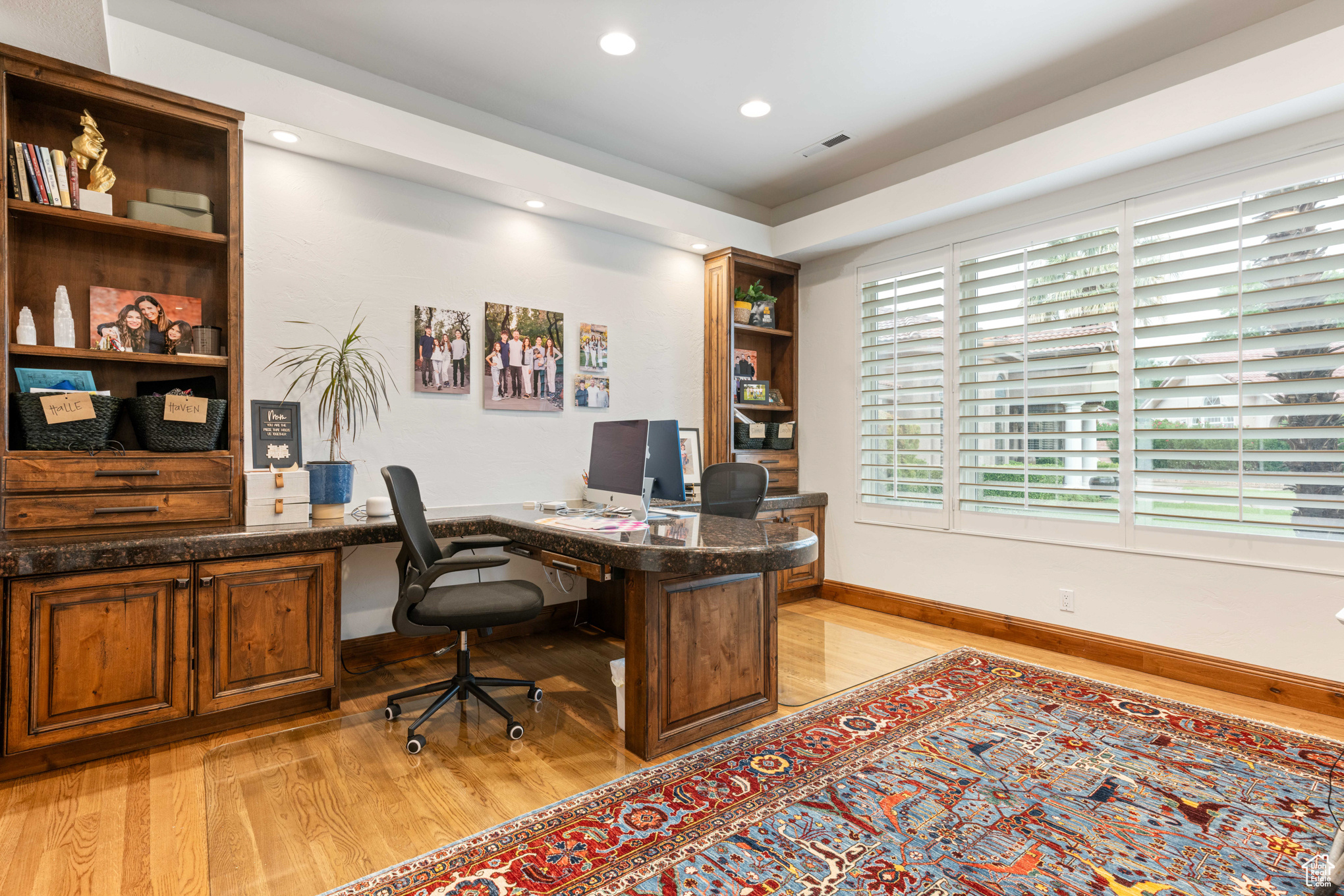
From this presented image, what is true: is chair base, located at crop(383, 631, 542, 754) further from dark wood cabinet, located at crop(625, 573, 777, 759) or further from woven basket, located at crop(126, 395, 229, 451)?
woven basket, located at crop(126, 395, 229, 451)

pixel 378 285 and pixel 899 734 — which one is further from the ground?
pixel 378 285

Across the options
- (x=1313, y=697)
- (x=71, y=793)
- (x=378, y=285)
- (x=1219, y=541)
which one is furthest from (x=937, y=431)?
(x=71, y=793)

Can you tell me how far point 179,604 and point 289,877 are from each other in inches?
49.1

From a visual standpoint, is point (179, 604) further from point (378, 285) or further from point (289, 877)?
point (378, 285)

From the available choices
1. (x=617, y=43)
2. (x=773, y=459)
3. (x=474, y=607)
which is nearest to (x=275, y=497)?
(x=474, y=607)

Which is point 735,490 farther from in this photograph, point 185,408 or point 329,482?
point 185,408

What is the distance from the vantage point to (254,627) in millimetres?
2619

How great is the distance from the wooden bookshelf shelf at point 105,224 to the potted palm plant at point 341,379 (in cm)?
57

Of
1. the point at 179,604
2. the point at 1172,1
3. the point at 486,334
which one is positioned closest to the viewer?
the point at 179,604

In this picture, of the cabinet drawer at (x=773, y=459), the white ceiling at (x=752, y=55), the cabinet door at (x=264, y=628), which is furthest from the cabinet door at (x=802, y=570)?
the cabinet door at (x=264, y=628)

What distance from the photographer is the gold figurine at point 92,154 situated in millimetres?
2607

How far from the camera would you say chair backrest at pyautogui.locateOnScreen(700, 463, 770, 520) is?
3.55 meters

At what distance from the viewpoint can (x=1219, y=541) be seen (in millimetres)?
3156

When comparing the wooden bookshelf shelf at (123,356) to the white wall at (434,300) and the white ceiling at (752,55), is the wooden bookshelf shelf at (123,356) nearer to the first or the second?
the white wall at (434,300)
